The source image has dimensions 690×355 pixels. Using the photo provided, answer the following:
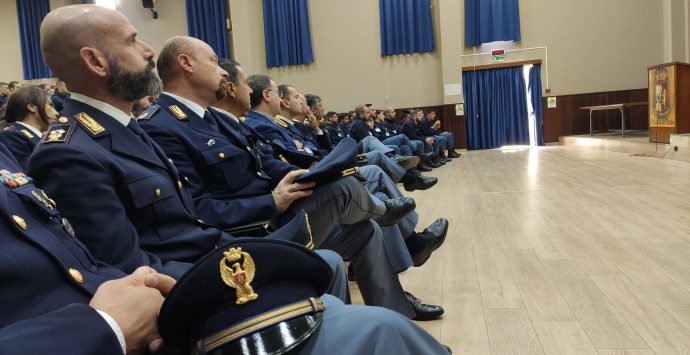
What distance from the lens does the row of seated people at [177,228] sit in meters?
0.72

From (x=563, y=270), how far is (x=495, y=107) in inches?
347

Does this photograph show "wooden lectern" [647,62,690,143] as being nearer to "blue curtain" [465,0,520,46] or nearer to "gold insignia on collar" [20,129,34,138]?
"blue curtain" [465,0,520,46]

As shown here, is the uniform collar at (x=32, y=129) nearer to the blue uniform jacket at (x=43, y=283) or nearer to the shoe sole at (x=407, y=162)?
the blue uniform jacket at (x=43, y=283)

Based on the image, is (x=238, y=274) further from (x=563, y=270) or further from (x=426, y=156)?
(x=426, y=156)

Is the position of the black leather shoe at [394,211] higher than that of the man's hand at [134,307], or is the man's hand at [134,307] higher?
the man's hand at [134,307]

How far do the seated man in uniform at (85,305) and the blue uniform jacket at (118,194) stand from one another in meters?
0.10

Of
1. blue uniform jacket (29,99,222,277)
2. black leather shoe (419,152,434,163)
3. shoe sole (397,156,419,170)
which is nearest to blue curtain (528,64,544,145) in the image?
black leather shoe (419,152,434,163)

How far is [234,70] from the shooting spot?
2127 millimetres

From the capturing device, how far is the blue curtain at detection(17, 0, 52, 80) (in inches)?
408

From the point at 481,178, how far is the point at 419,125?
10.4 ft

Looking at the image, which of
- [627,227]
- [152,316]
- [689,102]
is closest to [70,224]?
[152,316]

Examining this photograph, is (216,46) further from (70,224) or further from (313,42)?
(70,224)

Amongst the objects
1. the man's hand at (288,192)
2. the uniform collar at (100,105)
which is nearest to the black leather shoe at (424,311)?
the man's hand at (288,192)

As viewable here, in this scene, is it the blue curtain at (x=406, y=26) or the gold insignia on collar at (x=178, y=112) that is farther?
the blue curtain at (x=406, y=26)
